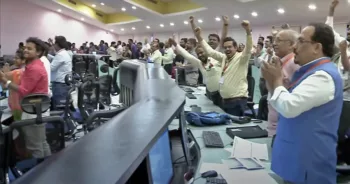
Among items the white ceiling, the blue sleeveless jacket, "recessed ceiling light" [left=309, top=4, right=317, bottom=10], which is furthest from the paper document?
"recessed ceiling light" [left=309, top=4, right=317, bottom=10]

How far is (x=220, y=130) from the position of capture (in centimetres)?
272

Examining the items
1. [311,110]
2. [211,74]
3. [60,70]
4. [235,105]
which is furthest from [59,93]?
[311,110]

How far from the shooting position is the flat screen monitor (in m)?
1.14

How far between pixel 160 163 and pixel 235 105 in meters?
2.64

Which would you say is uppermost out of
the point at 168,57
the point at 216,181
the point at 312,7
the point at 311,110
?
the point at 312,7

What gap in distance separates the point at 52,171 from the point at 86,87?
3211 mm

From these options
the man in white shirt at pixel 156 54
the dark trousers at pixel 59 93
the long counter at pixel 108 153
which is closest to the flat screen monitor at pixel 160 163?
the long counter at pixel 108 153

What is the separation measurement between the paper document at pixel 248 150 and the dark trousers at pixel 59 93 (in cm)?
351

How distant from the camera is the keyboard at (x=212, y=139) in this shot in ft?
7.49

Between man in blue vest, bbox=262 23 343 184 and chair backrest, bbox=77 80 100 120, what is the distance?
8.17ft

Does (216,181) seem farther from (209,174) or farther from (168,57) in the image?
(168,57)

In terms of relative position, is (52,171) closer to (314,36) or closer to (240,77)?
(314,36)

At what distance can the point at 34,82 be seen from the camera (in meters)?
3.01

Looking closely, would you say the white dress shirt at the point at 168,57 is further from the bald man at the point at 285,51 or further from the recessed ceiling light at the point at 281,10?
the bald man at the point at 285,51
